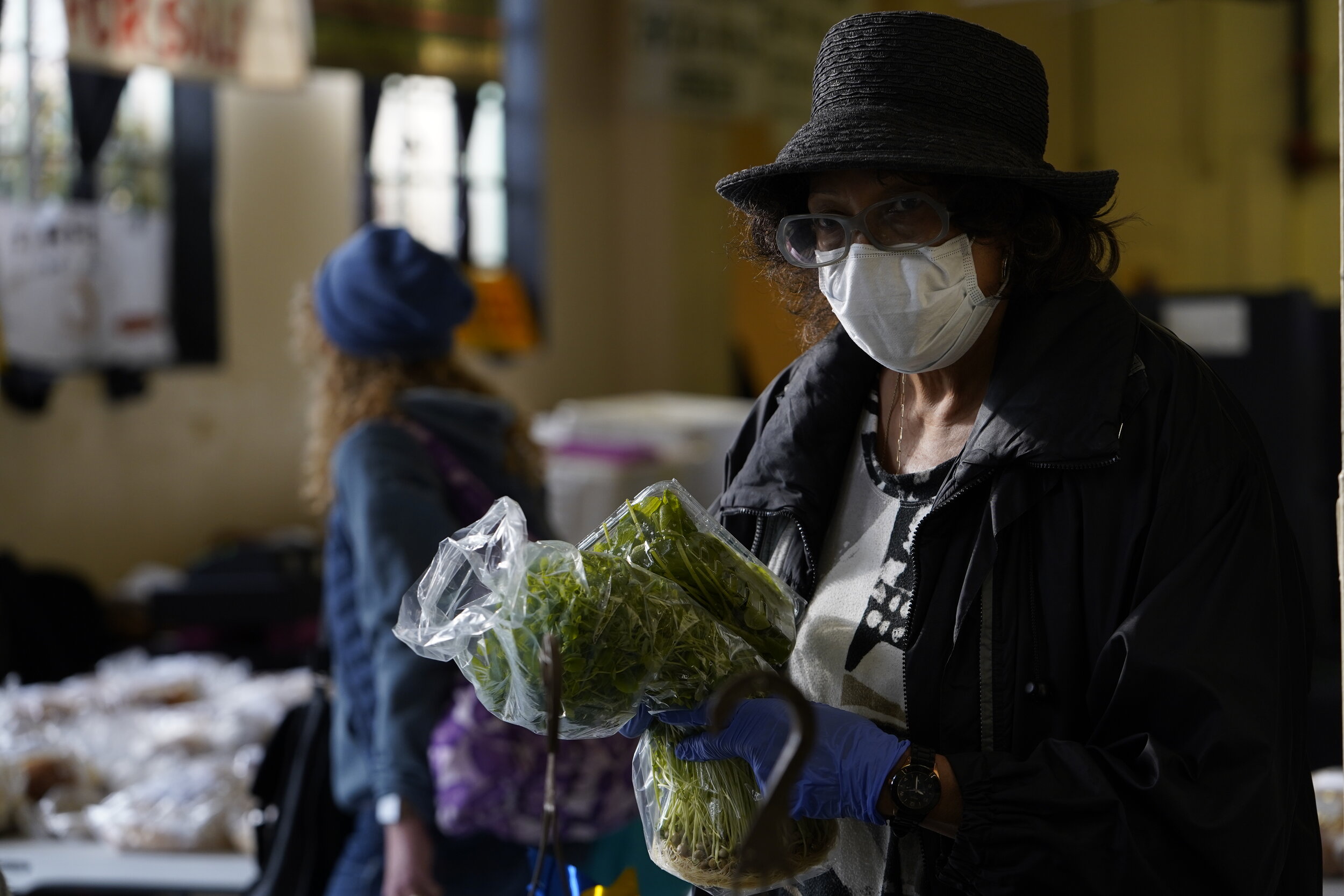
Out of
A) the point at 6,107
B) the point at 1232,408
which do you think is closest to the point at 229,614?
the point at 6,107

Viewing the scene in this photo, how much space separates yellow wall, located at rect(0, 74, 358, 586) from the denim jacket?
12.6ft

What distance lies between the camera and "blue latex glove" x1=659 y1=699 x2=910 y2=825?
1.16m

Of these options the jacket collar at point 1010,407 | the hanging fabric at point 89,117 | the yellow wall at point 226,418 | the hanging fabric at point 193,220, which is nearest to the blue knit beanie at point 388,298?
the jacket collar at point 1010,407

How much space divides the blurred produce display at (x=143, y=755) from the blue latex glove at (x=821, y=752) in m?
1.88

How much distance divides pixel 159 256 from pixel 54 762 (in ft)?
11.3

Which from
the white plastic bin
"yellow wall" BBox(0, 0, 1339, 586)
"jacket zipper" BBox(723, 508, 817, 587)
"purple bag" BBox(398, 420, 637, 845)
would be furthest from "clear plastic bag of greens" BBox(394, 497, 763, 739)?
"yellow wall" BBox(0, 0, 1339, 586)

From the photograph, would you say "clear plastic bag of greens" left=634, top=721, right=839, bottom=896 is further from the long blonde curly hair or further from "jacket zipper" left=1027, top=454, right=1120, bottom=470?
the long blonde curly hair

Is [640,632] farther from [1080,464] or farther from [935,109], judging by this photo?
[935,109]

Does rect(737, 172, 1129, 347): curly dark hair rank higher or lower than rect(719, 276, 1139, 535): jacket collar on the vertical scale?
higher

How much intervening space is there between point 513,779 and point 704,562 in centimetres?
93

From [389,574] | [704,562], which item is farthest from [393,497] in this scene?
[704,562]

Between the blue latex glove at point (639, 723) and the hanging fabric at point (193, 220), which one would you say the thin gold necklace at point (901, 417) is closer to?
the blue latex glove at point (639, 723)

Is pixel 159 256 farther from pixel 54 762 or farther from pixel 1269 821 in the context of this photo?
pixel 1269 821

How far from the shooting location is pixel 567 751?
2.04 m
